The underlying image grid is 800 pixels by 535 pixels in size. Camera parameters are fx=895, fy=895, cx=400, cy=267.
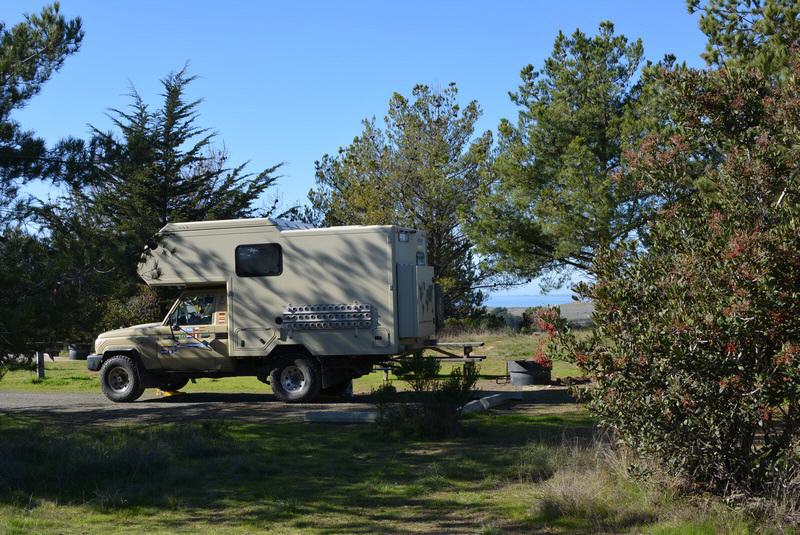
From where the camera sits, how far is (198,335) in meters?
16.8

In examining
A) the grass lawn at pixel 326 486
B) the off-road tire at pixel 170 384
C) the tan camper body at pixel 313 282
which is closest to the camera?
the grass lawn at pixel 326 486

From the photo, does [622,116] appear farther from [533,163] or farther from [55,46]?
[55,46]

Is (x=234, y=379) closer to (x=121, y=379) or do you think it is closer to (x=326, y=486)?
(x=121, y=379)

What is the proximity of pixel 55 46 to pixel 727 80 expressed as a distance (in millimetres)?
9229

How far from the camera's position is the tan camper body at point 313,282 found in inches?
619

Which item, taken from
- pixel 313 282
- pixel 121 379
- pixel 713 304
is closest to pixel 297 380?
pixel 313 282

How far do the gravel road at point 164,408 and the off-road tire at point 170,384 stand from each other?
0.20 meters

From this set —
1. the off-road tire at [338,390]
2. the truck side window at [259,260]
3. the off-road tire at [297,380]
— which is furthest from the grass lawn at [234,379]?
the truck side window at [259,260]

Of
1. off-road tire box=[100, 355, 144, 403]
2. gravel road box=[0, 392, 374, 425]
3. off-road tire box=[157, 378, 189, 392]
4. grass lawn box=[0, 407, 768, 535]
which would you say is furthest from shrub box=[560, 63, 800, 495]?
off-road tire box=[157, 378, 189, 392]

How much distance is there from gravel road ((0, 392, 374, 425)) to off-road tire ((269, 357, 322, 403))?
229 mm

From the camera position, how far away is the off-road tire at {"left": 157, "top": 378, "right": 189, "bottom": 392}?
58.3 ft

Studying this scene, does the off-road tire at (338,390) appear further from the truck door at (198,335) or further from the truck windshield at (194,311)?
the truck windshield at (194,311)

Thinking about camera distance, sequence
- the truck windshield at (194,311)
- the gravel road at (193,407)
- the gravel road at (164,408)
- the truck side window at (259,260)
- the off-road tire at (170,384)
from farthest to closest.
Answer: the off-road tire at (170,384) → the truck windshield at (194,311) → the truck side window at (259,260) → the gravel road at (164,408) → the gravel road at (193,407)

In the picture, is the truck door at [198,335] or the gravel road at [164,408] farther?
the truck door at [198,335]
